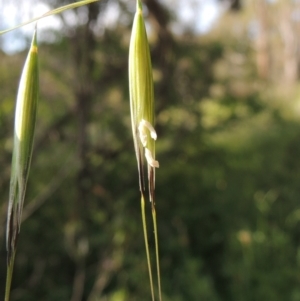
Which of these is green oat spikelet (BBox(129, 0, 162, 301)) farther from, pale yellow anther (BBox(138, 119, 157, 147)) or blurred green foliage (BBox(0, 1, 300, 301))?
blurred green foliage (BBox(0, 1, 300, 301))

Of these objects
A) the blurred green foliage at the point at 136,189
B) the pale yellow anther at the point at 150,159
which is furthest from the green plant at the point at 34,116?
the blurred green foliage at the point at 136,189

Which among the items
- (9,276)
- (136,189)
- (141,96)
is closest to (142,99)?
(141,96)

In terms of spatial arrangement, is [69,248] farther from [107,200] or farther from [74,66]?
[74,66]

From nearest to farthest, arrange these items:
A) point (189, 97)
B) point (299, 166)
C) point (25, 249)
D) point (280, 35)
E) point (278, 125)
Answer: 1. point (25, 249)
2. point (189, 97)
3. point (299, 166)
4. point (278, 125)
5. point (280, 35)

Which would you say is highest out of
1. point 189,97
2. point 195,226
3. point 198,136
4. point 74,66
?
point 74,66

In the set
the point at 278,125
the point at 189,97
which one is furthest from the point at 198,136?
the point at 278,125

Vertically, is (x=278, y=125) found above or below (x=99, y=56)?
below

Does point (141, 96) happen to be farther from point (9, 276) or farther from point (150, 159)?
point (9, 276)

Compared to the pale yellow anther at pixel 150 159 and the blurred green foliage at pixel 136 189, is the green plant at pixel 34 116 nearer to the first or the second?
the pale yellow anther at pixel 150 159
